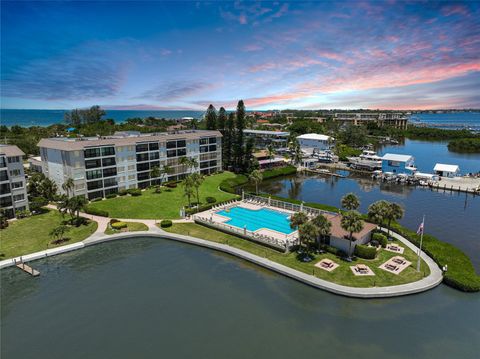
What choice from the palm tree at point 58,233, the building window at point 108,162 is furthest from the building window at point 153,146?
the palm tree at point 58,233

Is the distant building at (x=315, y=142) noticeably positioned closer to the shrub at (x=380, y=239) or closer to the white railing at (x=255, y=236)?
the white railing at (x=255, y=236)

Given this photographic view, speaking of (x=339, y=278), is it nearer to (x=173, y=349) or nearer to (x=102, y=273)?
(x=173, y=349)

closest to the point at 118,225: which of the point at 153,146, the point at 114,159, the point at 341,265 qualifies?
the point at 114,159

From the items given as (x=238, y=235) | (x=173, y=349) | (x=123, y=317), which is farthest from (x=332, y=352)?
(x=238, y=235)

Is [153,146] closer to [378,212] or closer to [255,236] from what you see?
[255,236]

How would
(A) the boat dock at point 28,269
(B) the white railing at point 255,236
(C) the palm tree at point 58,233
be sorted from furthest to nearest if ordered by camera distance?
(C) the palm tree at point 58,233 < (B) the white railing at point 255,236 < (A) the boat dock at point 28,269

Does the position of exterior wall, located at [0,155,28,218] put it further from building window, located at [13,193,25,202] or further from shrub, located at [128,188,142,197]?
shrub, located at [128,188,142,197]

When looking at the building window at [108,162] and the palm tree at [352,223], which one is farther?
the building window at [108,162]
